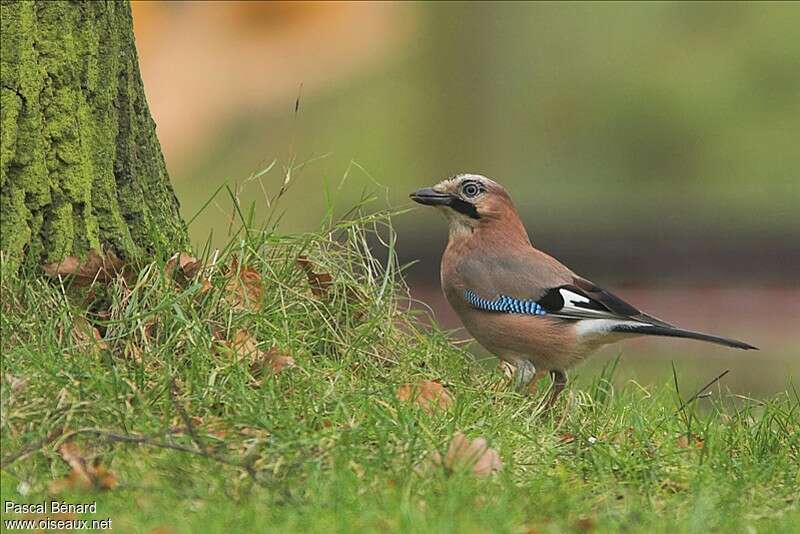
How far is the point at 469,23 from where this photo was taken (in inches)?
516

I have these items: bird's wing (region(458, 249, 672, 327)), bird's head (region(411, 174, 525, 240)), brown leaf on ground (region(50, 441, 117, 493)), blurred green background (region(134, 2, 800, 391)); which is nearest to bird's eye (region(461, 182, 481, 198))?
bird's head (region(411, 174, 525, 240))

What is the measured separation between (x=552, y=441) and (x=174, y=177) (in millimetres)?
14481

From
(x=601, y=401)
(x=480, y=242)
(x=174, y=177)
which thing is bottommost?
(x=174, y=177)

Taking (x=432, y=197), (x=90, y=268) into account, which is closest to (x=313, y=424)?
(x=90, y=268)

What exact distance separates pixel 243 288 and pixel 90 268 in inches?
23.6

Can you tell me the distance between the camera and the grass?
403 centimetres

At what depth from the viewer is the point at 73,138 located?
5.18m

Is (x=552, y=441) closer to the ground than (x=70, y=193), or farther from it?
closer to the ground

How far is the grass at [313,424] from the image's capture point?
4.03 metres

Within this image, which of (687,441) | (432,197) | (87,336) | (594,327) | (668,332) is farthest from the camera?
(432,197)

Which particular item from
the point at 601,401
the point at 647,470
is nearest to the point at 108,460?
the point at 647,470

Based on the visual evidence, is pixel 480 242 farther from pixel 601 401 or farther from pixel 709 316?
pixel 709 316

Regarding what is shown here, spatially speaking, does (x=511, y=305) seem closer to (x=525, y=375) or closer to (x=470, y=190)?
(x=525, y=375)

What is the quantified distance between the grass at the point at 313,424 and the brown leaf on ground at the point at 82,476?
0.10ft
